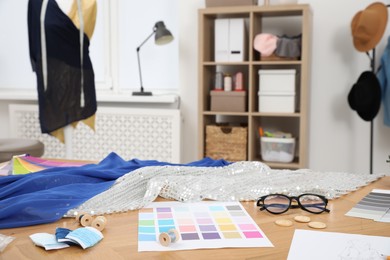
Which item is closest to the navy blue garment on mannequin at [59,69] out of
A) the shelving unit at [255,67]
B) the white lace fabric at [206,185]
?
the shelving unit at [255,67]

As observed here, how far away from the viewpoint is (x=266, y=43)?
10.2ft

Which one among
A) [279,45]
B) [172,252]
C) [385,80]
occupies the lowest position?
[172,252]

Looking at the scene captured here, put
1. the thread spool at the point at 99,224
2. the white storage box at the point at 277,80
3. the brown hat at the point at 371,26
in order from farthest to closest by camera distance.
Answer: the white storage box at the point at 277,80, the brown hat at the point at 371,26, the thread spool at the point at 99,224

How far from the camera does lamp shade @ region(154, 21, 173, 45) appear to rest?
3.36m

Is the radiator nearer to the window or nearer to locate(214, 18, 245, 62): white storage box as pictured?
the window

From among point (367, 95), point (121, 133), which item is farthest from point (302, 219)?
point (121, 133)

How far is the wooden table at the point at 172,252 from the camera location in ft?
2.87

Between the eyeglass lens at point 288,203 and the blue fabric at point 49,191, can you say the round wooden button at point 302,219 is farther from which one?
the blue fabric at point 49,191

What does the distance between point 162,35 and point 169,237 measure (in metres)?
2.61

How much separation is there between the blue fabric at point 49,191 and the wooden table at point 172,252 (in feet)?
0.11

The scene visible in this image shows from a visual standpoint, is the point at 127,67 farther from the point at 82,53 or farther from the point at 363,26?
the point at 363,26

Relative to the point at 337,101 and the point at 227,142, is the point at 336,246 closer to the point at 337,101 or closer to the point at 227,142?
the point at 227,142

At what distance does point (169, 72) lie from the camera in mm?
3789

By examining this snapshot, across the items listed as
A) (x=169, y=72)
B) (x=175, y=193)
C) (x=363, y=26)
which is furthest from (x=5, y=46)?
(x=175, y=193)
